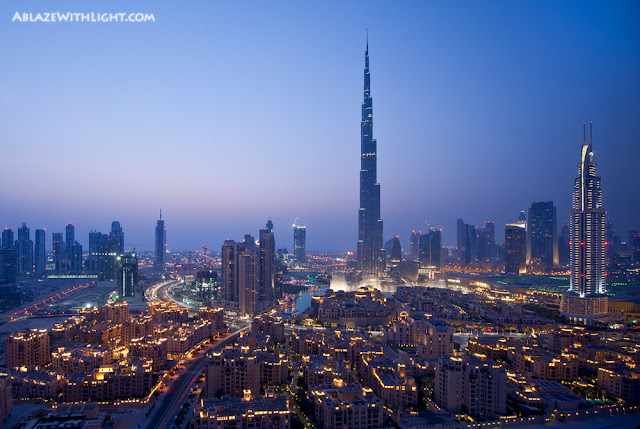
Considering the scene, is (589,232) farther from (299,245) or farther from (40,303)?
(299,245)

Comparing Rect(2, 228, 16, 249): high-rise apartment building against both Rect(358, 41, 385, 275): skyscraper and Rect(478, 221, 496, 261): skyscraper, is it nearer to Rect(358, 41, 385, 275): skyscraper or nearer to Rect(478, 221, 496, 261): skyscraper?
Rect(358, 41, 385, 275): skyscraper

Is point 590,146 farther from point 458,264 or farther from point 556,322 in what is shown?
point 458,264

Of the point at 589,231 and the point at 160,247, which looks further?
the point at 160,247

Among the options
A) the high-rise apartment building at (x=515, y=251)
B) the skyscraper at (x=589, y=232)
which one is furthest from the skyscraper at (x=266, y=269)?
the high-rise apartment building at (x=515, y=251)

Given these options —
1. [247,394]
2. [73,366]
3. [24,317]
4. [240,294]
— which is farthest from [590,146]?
[24,317]

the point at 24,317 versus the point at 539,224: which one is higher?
the point at 539,224

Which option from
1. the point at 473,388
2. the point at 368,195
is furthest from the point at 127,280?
the point at 368,195
